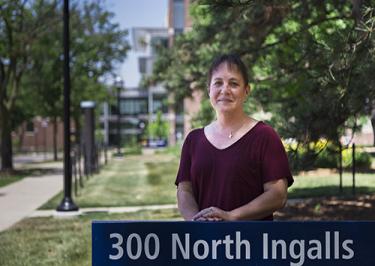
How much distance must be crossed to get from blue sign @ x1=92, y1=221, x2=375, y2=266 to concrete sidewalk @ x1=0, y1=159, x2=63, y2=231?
26.8 feet

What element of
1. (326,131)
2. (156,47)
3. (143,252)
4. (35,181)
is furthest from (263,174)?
(35,181)

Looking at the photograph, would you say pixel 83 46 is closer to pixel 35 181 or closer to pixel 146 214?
pixel 35 181

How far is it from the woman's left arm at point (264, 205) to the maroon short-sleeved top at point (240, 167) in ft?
0.12

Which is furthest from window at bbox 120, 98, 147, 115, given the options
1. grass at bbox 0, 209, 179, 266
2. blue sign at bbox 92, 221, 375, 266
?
blue sign at bbox 92, 221, 375, 266

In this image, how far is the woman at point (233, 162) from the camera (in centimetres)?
265

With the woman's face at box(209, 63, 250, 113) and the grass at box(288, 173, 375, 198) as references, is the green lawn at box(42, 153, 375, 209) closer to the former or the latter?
the grass at box(288, 173, 375, 198)

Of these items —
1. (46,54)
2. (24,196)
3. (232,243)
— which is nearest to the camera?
(232,243)

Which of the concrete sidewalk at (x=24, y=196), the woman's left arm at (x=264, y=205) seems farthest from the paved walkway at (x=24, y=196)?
the woman's left arm at (x=264, y=205)

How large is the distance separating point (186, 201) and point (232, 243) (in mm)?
482

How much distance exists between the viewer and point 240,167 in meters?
2.64

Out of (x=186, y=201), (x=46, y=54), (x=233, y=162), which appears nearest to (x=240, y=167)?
(x=233, y=162)

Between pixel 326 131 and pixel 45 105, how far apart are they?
115 ft

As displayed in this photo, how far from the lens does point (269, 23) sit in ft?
30.4

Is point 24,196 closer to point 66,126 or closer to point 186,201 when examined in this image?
point 66,126
